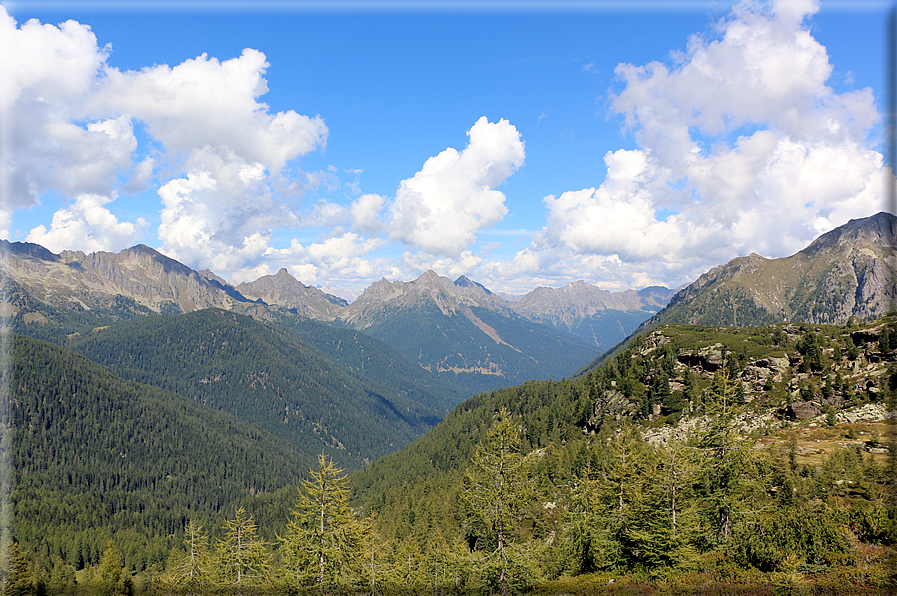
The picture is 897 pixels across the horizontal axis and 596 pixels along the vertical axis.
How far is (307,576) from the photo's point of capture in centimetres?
3381

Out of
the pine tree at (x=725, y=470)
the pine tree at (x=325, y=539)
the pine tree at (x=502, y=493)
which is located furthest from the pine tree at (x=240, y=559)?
the pine tree at (x=725, y=470)

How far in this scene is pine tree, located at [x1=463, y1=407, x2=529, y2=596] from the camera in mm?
31828

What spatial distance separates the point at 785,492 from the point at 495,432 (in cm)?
3548

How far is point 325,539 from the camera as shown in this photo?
34469mm

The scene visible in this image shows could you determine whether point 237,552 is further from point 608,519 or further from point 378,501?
point 378,501

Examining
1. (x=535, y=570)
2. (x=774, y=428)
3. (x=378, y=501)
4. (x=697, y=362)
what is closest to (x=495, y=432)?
(x=535, y=570)

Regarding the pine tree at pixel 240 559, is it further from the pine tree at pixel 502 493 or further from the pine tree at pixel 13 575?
the pine tree at pixel 13 575

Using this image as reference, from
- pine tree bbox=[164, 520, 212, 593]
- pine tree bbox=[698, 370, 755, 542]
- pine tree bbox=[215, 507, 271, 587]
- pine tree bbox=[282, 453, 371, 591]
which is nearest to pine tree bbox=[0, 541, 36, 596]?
pine tree bbox=[164, 520, 212, 593]

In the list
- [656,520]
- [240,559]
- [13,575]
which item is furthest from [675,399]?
[13,575]

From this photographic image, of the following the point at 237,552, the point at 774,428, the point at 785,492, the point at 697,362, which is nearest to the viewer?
the point at 237,552

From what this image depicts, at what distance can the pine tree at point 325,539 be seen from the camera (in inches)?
1339

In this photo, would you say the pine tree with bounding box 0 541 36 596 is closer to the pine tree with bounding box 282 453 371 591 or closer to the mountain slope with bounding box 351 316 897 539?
the pine tree with bounding box 282 453 371 591

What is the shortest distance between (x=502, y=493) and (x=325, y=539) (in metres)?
15.0

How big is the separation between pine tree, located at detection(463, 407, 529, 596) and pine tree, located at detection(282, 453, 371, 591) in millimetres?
10689
